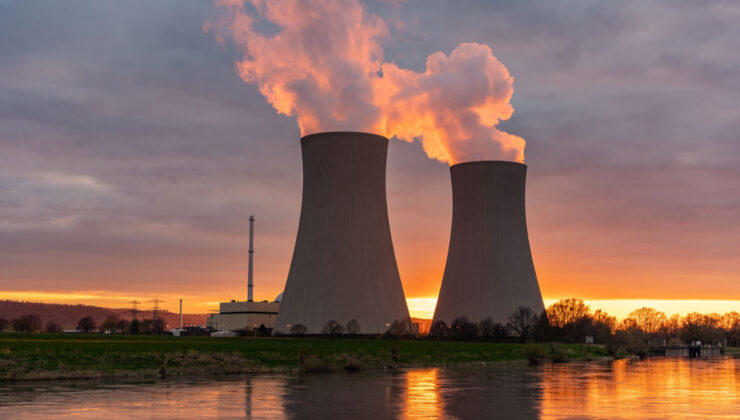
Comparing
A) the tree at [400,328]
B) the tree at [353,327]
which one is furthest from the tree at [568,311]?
the tree at [353,327]

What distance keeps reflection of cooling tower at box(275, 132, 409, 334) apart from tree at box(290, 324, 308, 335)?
57 centimetres

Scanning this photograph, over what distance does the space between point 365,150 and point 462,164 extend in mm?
9693

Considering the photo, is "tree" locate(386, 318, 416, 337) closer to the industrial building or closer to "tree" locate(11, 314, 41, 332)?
the industrial building

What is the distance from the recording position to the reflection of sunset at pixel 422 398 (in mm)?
13923

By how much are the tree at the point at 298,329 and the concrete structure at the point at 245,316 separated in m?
37.6

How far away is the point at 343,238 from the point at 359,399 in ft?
98.9

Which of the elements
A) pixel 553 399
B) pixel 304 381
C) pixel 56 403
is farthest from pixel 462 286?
pixel 56 403

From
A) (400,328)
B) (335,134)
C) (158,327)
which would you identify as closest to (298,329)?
(400,328)

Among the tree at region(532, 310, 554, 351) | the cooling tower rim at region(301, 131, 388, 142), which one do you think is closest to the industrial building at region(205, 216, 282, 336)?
the tree at region(532, 310, 554, 351)

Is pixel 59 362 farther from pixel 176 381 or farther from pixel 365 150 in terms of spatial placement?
pixel 365 150

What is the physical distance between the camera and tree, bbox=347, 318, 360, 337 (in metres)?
48.7

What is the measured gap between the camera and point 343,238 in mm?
46594

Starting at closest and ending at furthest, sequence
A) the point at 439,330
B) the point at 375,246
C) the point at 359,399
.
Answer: the point at 359,399, the point at 375,246, the point at 439,330

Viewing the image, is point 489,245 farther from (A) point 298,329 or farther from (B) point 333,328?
(A) point 298,329
